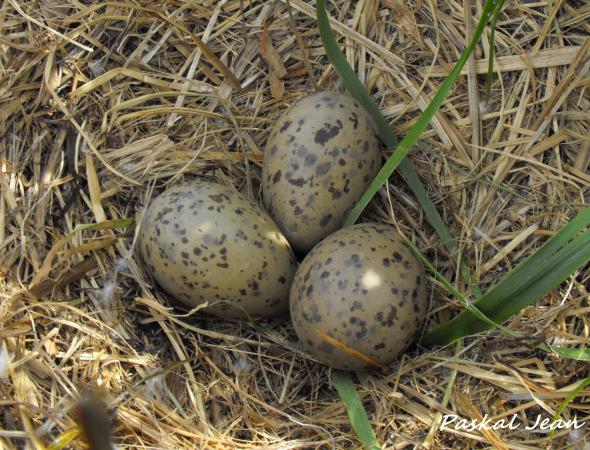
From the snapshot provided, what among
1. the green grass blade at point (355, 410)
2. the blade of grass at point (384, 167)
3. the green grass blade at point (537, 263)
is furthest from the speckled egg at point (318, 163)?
the green grass blade at point (537, 263)

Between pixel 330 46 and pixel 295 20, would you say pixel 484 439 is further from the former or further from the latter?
pixel 295 20

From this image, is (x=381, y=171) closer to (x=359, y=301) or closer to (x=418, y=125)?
(x=418, y=125)

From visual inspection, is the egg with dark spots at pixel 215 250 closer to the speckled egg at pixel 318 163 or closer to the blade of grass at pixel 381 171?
the speckled egg at pixel 318 163

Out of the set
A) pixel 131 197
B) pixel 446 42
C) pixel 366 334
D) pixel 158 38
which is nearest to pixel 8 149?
pixel 131 197

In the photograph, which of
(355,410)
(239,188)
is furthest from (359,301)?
(239,188)

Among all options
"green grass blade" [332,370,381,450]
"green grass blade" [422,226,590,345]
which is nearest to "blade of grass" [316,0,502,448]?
"green grass blade" [332,370,381,450]
